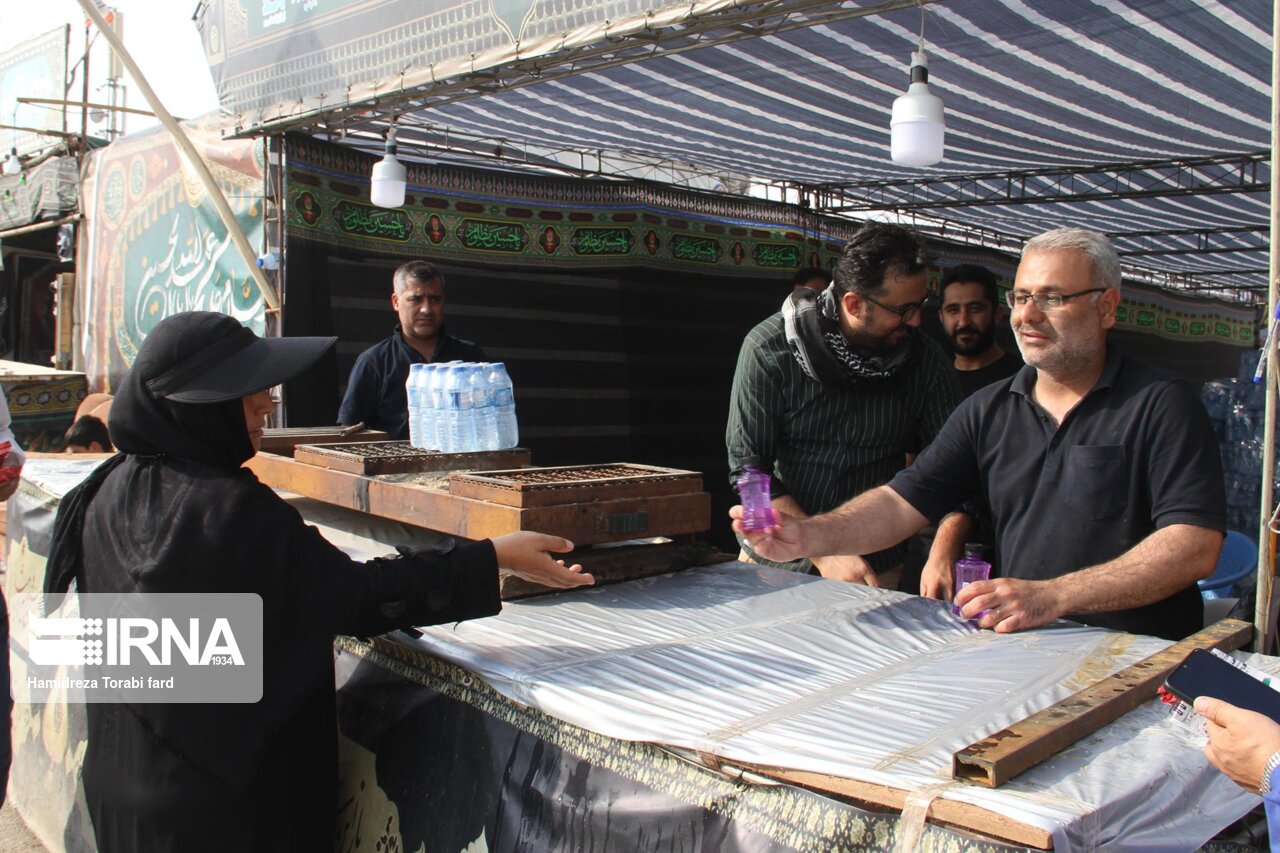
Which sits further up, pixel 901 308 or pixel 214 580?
pixel 901 308

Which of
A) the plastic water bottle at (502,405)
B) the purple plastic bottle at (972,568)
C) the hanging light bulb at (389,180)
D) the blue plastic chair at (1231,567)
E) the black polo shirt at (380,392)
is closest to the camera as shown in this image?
the purple plastic bottle at (972,568)

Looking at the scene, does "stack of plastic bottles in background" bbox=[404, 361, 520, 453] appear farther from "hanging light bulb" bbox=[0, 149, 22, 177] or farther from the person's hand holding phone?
"hanging light bulb" bbox=[0, 149, 22, 177]

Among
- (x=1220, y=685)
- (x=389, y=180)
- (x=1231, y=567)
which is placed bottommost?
(x=1231, y=567)

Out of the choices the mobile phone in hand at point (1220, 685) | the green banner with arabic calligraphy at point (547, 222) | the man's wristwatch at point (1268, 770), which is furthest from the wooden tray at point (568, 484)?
the green banner with arabic calligraphy at point (547, 222)

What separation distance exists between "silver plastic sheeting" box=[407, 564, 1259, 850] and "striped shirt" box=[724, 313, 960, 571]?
65 cm

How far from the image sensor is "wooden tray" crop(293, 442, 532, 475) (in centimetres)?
266

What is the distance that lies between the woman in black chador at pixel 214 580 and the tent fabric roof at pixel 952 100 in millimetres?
2496

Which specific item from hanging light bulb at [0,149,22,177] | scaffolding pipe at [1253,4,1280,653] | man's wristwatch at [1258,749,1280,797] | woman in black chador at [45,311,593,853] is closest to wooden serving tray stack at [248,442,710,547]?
woman in black chador at [45,311,593,853]

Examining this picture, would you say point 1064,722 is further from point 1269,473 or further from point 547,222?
point 547,222

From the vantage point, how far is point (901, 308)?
271 cm

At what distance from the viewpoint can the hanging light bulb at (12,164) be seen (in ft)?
31.5

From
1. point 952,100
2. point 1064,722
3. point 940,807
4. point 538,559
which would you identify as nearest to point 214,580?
point 538,559

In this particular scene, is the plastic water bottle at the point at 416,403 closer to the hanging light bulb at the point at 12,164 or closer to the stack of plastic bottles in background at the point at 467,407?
the stack of plastic bottles in background at the point at 467,407

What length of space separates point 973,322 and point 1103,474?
182 centimetres
